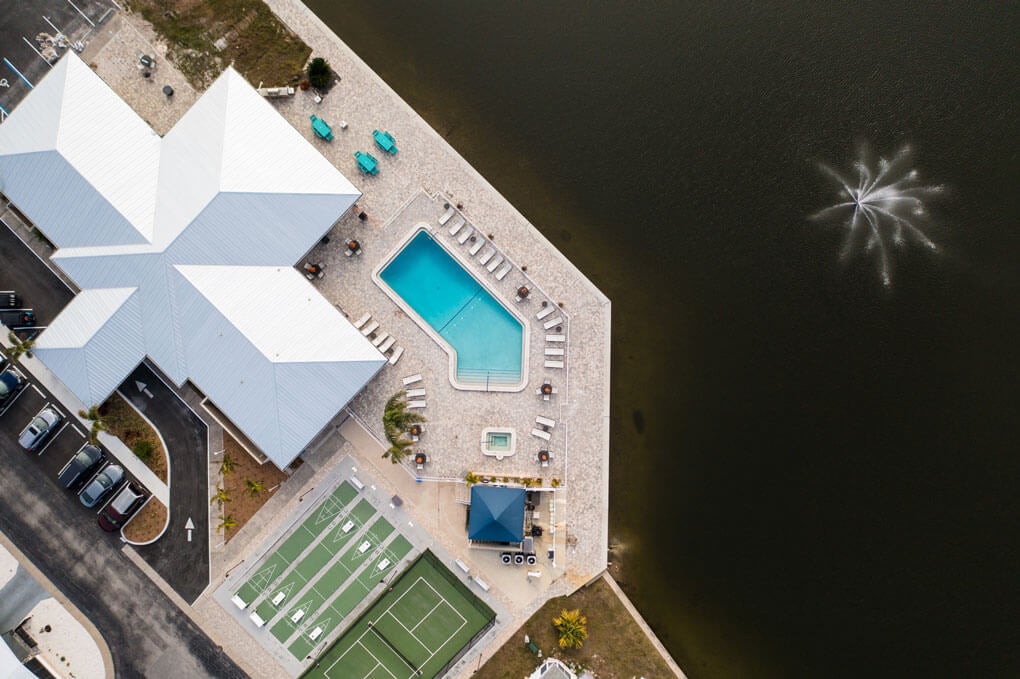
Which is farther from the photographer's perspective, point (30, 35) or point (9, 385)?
point (30, 35)

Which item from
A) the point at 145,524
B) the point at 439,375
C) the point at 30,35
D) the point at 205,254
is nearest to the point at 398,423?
the point at 439,375

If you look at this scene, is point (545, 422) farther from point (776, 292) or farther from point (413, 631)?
Result: point (776, 292)

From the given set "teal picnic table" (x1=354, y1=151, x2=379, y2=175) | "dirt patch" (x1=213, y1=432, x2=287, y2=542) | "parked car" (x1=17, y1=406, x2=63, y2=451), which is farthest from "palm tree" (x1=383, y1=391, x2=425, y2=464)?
"parked car" (x1=17, y1=406, x2=63, y2=451)

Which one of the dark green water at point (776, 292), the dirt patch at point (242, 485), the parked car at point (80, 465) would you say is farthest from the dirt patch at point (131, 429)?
the dark green water at point (776, 292)

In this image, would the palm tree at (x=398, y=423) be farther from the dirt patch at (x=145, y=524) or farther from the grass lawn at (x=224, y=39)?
the grass lawn at (x=224, y=39)

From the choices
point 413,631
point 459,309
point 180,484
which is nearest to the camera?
point 413,631
